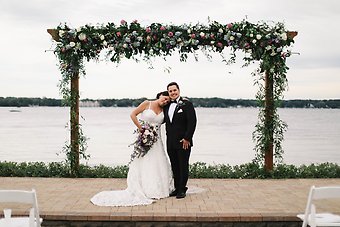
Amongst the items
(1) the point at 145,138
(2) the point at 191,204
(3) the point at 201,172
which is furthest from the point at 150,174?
(3) the point at 201,172

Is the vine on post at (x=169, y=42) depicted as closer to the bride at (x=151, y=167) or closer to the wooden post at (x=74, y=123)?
the wooden post at (x=74, y=123)

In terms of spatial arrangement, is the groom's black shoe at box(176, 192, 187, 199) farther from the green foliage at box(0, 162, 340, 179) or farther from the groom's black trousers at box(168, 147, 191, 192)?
the green foliage at box(0, 162, 340, 179)

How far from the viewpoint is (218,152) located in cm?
2303

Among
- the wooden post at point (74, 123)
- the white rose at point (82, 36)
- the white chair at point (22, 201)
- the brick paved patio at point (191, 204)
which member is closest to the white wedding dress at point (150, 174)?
the brick paved patio at point (191, 204)

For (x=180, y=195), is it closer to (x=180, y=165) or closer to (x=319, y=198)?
(x=180, y=165)

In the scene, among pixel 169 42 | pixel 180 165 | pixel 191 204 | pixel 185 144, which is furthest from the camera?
pixel 169 42

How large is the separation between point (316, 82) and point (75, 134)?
10.1 meters

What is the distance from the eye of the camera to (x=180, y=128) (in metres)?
8.91

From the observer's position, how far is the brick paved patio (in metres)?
7.45

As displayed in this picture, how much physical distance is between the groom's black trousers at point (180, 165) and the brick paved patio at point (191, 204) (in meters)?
0.24

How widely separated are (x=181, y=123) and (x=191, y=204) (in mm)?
1261

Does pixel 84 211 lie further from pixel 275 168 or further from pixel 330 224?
pixel 275 168

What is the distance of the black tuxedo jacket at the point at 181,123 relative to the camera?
878 centimetres

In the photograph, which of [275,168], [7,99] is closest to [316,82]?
[275,168]
